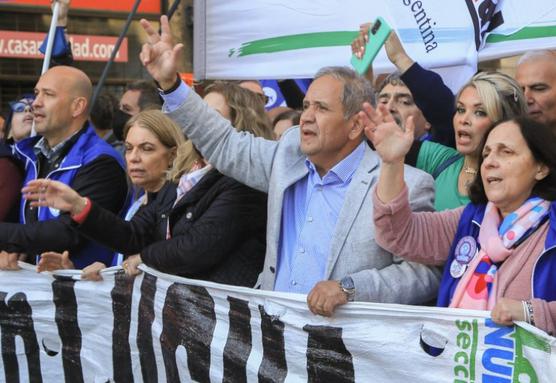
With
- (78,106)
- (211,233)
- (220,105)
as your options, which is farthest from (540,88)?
(78,106)

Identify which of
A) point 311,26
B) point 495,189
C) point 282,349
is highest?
point 311,26

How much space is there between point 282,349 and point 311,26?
1673 mm

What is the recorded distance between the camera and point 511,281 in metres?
2.96

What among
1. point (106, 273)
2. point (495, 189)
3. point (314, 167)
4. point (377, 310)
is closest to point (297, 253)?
point (314, 167)

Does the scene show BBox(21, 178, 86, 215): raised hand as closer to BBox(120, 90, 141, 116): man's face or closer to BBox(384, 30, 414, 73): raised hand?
BBox(384, 30, 414, 73): raised hand

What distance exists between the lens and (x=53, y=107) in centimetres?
514

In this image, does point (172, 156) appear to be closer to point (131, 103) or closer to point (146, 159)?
point (146, 159)

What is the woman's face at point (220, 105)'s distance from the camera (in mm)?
4234

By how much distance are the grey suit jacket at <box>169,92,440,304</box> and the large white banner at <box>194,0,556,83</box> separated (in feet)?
1.98

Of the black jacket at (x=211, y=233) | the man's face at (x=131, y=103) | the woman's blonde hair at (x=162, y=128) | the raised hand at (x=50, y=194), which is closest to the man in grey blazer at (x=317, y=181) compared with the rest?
the black jacket at (x=211, y=233)

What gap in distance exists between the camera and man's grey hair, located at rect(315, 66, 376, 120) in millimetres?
3766

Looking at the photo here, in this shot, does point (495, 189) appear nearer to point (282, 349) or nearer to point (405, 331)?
point (405, 331)

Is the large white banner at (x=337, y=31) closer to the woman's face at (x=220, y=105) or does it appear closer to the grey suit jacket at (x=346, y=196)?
the woman's face at (x=220, y=105)

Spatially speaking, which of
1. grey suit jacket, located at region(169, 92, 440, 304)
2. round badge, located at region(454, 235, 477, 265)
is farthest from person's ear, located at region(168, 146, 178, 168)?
round badge, located at region(454, 235, 477, 265)
